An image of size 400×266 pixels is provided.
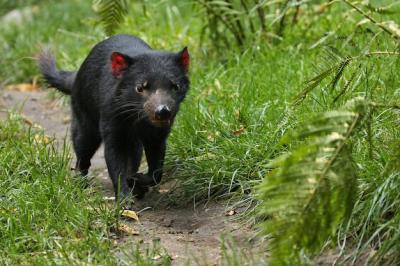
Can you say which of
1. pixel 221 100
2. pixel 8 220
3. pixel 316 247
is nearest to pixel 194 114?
pixel 221 100

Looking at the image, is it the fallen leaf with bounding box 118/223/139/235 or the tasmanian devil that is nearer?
the fallen leaf with bounding box 118/223/139/235

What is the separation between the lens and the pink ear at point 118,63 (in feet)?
14.3

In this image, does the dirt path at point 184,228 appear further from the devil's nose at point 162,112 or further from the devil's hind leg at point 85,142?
the devil's nose at point 162,112

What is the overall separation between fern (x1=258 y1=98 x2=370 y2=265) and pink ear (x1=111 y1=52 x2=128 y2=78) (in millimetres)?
1767

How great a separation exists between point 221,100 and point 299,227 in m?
2.61

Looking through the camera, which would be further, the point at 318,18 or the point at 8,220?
the point at 318,18

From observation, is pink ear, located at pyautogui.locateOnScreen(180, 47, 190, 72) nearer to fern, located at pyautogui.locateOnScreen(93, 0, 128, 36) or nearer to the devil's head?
the devil's head

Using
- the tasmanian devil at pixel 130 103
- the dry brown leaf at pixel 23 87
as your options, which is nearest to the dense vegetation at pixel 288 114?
the dry brown leaf at pixel 23 87

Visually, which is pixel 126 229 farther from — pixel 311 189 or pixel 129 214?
pixel 311 189

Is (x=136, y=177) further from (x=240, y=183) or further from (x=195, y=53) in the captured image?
(x=195, y=53)

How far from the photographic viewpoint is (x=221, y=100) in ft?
17.0

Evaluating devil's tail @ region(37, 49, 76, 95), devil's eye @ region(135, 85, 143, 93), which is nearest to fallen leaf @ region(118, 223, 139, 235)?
devil's eye @ region(135, 85, 143, 93)

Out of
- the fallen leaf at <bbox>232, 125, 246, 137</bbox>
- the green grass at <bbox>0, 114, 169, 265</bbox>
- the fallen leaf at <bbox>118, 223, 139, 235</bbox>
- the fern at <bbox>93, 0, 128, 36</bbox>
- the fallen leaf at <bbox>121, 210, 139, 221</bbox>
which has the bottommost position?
the fallen leaf at <bbox>121, 210, 139, 221</bbox>

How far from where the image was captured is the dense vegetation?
2.70 metres
